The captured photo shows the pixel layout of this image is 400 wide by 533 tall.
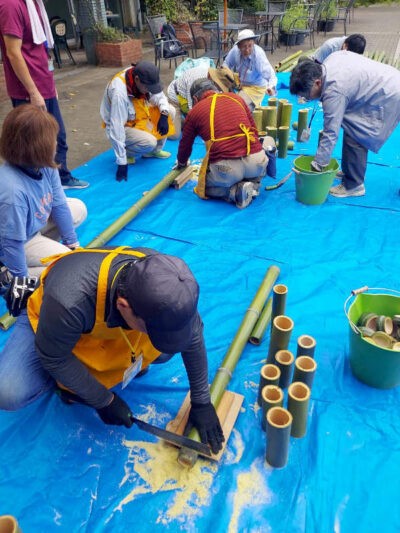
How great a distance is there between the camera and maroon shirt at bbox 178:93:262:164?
3.50 meters

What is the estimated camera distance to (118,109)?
157 inches

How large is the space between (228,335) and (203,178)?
5.99ft

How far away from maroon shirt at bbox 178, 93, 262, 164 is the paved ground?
6.32ft

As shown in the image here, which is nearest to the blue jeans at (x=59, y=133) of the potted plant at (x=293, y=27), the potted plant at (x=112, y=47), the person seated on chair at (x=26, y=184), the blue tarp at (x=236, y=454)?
the person seated on chair at (x=26, y=184)

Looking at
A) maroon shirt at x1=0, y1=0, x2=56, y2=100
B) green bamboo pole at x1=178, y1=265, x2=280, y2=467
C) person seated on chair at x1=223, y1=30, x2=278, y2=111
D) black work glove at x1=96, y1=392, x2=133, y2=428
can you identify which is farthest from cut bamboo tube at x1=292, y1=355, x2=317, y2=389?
person seated on chair at x1=223, y1=30, x2=278, y2=111

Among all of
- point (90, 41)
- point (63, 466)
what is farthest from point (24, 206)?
point (90, 41)

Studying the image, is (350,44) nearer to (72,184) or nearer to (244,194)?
(244,194)

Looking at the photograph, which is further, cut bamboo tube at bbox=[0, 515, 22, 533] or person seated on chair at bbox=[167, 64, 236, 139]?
person seated on chair at bbox=[167, 64, 236, 139]

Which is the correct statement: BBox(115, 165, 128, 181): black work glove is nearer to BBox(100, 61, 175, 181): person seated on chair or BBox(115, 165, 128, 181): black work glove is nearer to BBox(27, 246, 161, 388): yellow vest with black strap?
BBox(100, 61, 175, 181): person seated on chair

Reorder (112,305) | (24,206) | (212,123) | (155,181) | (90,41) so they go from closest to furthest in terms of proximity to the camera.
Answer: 1. (112,305)
2. (24,206)
3. (212,123)
4. (155,181)
5. (90,41)

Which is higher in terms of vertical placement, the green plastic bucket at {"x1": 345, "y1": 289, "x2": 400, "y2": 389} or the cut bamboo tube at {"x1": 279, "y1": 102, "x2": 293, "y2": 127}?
the cut bamboo tube at {"x1": 279, "y1": 102, "x2": 293, "y2": 127}

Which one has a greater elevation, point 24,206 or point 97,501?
point 24,206

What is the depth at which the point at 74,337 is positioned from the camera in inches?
61.1

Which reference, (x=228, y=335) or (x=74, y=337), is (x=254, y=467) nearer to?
(x=228, y=335)
